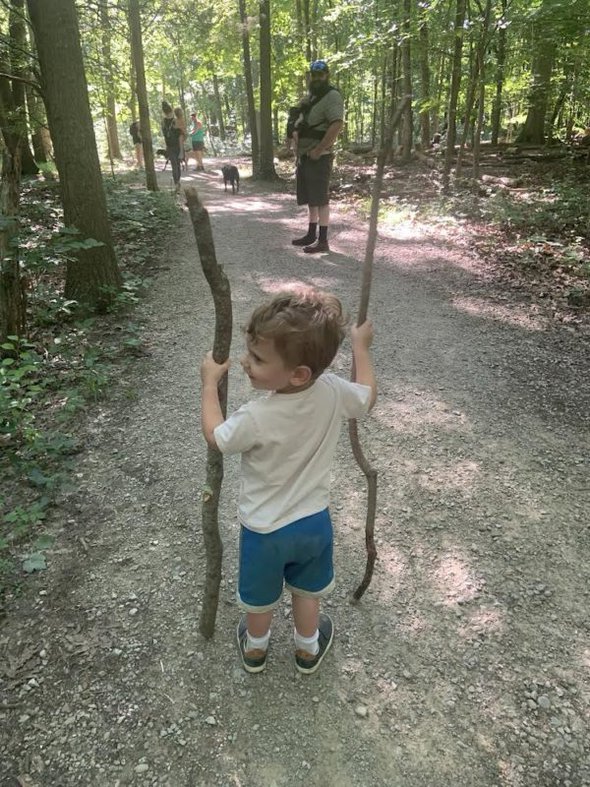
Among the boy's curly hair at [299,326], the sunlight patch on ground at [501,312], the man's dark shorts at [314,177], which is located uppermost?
the man's dark shorts at [314,177]

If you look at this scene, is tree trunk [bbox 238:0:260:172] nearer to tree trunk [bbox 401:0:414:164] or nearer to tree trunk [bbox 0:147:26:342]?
tree trunk [bbox 401:0:414:164]

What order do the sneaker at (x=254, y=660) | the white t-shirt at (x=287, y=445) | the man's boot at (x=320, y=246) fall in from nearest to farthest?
1. the white t-shirt at (x=287, y=445)
2. the sneaker at (x=254, y=660)
3. the man's boot at (x=320, y=246)

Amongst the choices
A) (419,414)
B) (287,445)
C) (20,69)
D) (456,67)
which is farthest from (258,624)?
→ (456,67)

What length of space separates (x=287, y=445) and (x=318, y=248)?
21.1 feet

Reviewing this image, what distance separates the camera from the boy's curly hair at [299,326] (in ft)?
5.29

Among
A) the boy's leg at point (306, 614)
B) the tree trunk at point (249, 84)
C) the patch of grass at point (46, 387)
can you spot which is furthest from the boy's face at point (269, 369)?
the tree trunk at point (249, 84)

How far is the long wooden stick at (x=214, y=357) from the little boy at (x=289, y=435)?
→ 13 cm

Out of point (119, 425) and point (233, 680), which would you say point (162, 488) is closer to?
point (119, 425)

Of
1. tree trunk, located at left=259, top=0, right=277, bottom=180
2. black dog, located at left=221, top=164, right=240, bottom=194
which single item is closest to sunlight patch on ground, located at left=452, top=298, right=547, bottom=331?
black dog, located at left=221, top=164, right=240, bottom=194

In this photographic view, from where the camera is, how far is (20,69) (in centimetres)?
728

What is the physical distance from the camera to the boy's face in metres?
1.65

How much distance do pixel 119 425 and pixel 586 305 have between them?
489cm

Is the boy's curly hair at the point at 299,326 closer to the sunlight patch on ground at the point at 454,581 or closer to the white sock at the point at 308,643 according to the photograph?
the white sock at the point at 308,643

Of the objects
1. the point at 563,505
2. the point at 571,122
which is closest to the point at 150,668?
the point at 563,505
